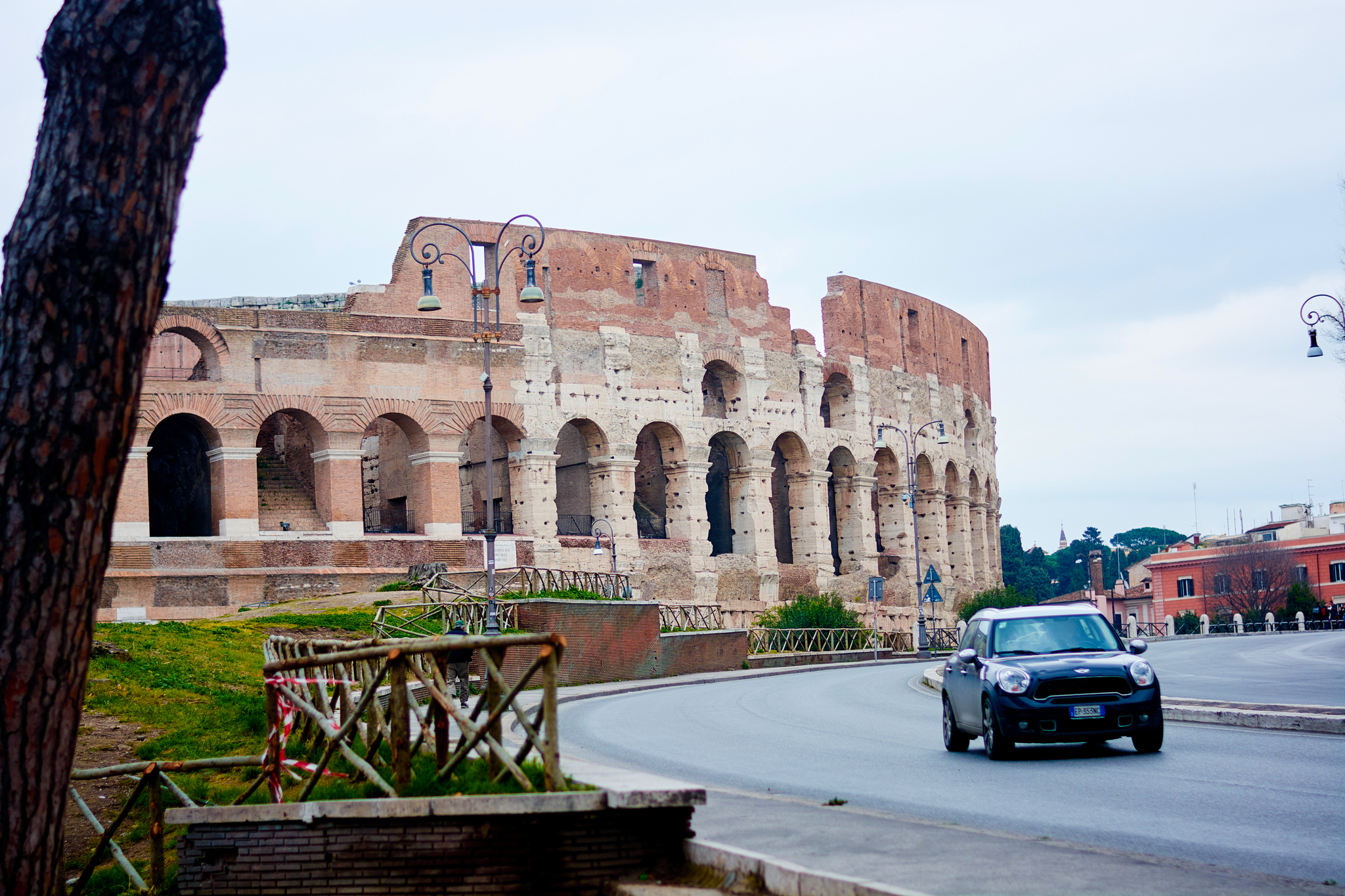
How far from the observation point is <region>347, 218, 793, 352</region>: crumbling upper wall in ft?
122

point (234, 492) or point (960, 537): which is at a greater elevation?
point (234, 492)

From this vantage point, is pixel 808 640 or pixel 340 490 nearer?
pixel 340 490

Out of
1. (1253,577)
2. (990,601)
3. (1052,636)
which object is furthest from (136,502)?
(1253,577)

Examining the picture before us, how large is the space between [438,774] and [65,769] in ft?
7.18

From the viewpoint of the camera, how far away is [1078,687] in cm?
1092

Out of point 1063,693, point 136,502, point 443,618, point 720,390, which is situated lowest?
point 1063,693

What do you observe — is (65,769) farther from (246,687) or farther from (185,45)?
(246,687)

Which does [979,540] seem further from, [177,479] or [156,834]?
[156,834]

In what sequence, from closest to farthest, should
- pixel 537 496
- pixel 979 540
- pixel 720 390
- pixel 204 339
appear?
pixel 204 339
pixel 537 496
pixel 720 390
pixel 979 540

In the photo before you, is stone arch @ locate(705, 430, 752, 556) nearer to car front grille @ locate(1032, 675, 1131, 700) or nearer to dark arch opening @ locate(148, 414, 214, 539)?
dark arch opening @ locate(148, 414, 214, 539)

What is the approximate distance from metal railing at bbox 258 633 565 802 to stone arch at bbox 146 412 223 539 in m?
28.4

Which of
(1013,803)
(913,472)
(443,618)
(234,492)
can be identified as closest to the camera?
(1013,803)

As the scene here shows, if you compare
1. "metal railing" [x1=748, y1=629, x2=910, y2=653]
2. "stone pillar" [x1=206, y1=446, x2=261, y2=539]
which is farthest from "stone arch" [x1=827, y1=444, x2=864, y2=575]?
"stone pillar" [x1=206, y1=446, x2=261, y2=539]

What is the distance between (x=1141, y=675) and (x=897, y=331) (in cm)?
3875
